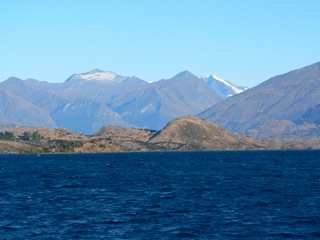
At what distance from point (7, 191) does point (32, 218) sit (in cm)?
4525

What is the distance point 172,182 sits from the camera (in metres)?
169

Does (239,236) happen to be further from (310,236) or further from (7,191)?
(7,191)

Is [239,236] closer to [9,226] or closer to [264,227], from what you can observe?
[264,227]

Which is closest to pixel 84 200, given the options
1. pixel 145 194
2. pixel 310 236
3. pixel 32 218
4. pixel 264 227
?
pixel 145 194

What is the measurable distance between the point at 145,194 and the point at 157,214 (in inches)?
1242

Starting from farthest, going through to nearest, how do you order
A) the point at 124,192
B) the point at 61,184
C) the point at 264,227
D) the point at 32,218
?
the point at 61,184 → the point at 124,192 → the point at 32,218 → the point at 264,227

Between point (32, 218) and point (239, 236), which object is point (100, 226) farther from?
point (239, 236)

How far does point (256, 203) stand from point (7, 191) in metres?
54.4

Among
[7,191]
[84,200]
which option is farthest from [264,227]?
[7,191]

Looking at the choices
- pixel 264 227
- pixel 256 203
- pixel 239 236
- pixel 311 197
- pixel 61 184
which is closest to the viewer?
pixel 239 236

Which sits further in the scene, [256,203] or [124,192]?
[124,192]

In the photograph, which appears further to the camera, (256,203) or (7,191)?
(7,191)

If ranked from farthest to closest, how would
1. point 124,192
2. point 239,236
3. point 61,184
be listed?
1. point 61,184
2. point 124,192
3. point 239,236

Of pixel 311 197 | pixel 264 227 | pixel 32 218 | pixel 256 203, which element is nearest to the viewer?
pixel 264 227
